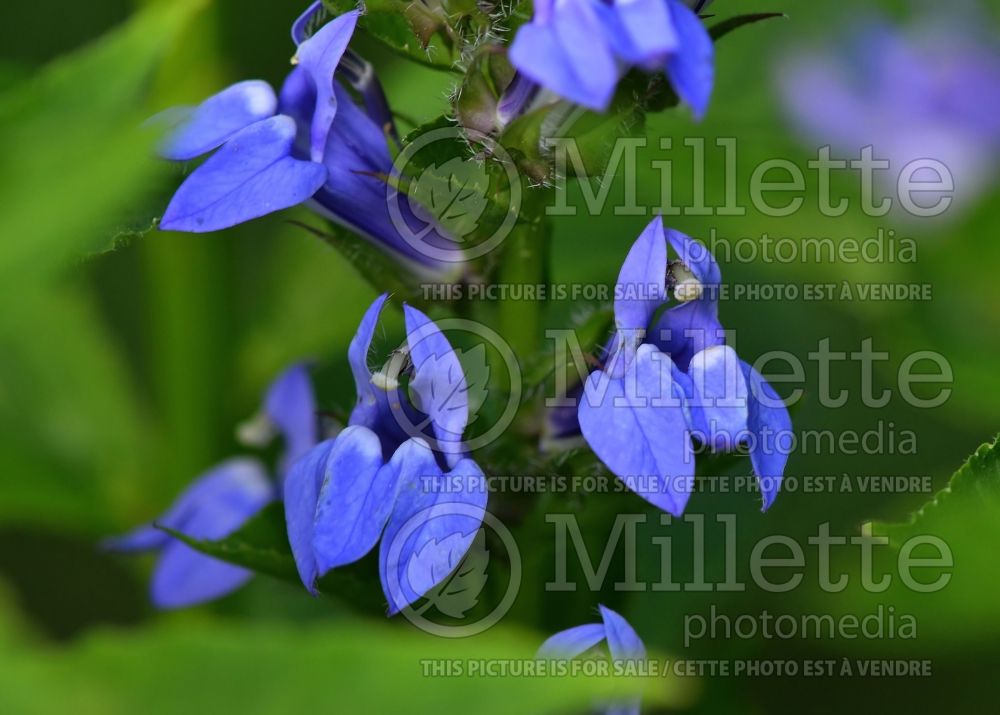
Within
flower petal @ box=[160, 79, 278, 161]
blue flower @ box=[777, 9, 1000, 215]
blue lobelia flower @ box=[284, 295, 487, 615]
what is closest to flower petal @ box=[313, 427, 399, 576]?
blue lobelia flower @ box=[284, 295, 487, 615]

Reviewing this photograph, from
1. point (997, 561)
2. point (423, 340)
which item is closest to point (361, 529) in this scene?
point (423, 340)

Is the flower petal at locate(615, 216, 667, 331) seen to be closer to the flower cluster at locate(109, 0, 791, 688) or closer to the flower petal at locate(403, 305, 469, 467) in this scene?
the flower cluster at locate(109, 0, 791, 688)

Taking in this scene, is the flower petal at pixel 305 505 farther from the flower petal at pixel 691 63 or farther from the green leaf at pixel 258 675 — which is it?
the flower petal at pixel 691 63

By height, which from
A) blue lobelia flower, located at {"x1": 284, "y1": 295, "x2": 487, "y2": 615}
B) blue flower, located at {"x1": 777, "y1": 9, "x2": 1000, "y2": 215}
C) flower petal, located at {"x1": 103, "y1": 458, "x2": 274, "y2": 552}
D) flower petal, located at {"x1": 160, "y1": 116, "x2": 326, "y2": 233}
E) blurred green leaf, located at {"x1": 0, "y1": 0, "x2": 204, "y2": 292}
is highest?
blurred green leaf, located at {"x1": 0, "y1": 0, "x2": 204, "y2": 292}

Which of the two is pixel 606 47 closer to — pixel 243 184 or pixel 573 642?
pixel 243 184

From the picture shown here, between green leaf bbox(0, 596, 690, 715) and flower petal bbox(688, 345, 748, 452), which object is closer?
green leaf bbox(0, 596, 690, 715)

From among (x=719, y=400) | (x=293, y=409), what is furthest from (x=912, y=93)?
(x=719, y=400)

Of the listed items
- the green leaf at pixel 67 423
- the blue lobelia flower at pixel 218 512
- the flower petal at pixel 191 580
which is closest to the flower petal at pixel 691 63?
the blue lobelia flower at pixel 218 512

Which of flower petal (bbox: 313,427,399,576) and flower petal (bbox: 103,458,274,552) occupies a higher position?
flower petal (bbox: 313,427,399,576)
